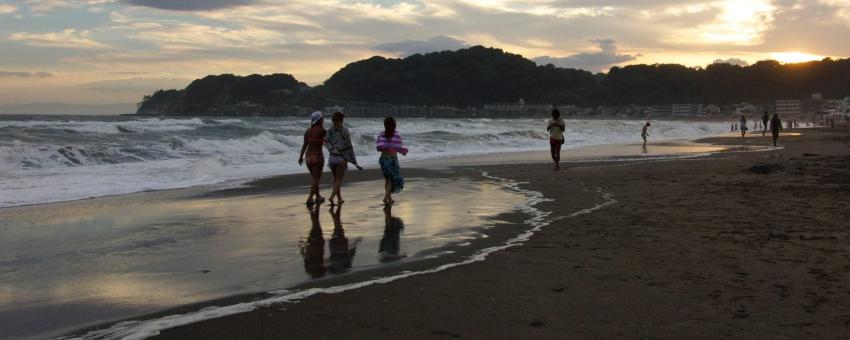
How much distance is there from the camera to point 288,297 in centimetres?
485

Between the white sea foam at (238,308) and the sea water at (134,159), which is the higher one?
the sea water at (134,159)

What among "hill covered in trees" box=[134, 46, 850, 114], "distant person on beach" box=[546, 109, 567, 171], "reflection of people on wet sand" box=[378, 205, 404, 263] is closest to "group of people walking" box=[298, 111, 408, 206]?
"reflection of people on wet sand" box=[378, 205, 404, 263]

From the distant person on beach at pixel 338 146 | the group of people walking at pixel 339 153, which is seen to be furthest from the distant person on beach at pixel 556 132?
Result: the distant person on beach at pixel 338 146

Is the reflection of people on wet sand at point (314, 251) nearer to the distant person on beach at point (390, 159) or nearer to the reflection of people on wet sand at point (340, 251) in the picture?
the reflection of people on wet sand at point (340, 251)

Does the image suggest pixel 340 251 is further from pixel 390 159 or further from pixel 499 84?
pixel 499 84

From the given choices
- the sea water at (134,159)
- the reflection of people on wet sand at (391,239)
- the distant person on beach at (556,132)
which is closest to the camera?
the reflection of people on wet sand at (391,239)

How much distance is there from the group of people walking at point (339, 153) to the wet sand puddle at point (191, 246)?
1.17ft

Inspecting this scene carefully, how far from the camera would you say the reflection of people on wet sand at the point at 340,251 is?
5918mm

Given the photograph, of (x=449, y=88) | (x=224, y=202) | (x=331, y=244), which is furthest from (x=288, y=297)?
(x=449, y=88)

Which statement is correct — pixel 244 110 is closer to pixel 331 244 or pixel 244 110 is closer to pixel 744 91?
pixel 744 91

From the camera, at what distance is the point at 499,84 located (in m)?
180

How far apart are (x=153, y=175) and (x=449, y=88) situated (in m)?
164

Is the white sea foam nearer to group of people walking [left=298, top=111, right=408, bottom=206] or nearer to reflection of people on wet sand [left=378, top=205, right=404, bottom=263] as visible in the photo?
reflection of people on wet sand [left=378, top=205, right=404, bottom=263]

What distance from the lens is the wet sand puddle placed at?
16.2 ft
